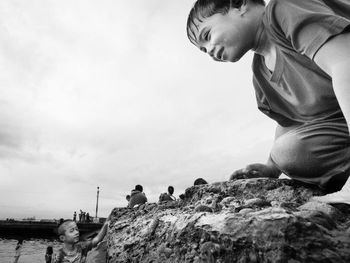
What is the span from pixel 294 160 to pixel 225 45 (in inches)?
27.8

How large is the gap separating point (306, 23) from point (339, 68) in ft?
0.81

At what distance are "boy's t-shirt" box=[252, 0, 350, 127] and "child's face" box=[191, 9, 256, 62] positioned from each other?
0.11 meters

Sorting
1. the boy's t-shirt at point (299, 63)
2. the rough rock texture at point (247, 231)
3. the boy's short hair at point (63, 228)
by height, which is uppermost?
the boy's t-shirt at point (299, 63)

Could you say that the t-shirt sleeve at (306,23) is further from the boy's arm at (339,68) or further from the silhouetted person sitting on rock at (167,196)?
the silhouetted person sitting on rock at (167,196)

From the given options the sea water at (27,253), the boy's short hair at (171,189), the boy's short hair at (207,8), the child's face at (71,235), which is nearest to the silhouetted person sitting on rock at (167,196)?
the boy's short hair at (171,189)

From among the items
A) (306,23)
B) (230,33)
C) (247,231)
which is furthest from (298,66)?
(247,231)

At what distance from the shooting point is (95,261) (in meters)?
1.82

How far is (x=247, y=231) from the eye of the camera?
87 centimetres

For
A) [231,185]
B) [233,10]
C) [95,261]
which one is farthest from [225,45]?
[95,261]

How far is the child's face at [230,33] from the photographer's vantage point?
1.53m

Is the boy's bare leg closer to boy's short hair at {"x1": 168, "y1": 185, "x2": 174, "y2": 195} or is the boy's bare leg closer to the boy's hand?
the boy's hand

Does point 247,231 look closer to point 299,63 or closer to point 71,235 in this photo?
point 299,63

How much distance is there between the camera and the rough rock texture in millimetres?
803

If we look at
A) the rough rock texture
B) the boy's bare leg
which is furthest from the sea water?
the boy's bare leg
